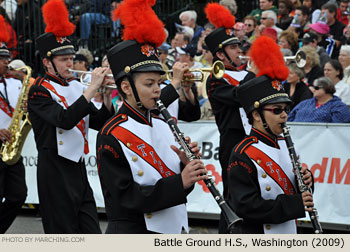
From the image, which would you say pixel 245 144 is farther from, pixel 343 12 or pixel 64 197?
pixel 343 12

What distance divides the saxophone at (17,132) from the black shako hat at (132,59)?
3.30 m

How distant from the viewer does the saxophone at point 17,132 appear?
7.27 metres

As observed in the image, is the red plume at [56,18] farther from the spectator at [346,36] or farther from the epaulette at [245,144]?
the spectator at [346,36]

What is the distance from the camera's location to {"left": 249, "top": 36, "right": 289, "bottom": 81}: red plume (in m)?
4.91

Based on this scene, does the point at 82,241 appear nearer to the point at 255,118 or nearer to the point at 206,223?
the point at 255,118

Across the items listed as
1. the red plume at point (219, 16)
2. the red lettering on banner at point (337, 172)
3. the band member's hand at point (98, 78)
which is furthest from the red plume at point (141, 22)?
the red lettering on banner at point (337, 172)

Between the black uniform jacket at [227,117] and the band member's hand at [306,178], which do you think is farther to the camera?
the black uniform jacket at [227,117]

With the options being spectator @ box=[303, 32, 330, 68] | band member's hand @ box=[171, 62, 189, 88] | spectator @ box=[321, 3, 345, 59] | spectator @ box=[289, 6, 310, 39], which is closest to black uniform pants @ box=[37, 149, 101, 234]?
band member's hand @ box=[171, 62, 189, 88]

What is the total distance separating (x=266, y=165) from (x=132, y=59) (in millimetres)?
1192

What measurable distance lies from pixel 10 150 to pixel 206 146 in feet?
8.51

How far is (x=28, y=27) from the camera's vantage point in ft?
42.4

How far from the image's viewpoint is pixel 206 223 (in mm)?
8844

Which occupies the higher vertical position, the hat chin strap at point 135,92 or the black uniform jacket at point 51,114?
the hat chin strap at point 135,92

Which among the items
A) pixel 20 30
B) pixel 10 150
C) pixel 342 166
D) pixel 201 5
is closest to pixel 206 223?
pixel 342 166
